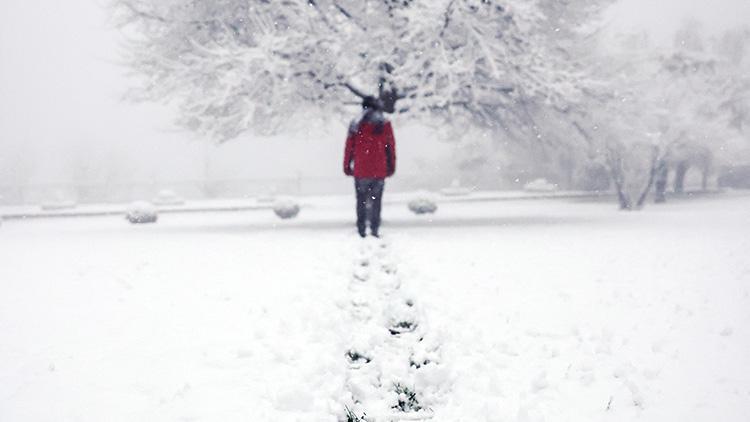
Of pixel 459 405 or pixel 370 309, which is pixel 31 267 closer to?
pixel 370 309

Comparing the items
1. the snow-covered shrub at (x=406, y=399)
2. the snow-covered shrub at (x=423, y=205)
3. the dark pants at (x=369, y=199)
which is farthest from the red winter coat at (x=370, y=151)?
the snow-covered shrub at (x=423, y=205)

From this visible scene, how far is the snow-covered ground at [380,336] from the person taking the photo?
3.16 m

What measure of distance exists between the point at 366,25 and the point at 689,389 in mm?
10285

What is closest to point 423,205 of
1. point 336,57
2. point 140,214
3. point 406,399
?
point 336,57

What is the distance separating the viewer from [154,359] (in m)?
3.83

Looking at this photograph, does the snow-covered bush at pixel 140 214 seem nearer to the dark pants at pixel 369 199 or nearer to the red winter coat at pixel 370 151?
the dark pants at pixel 369 199

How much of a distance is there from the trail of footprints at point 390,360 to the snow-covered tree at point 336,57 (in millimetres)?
6852

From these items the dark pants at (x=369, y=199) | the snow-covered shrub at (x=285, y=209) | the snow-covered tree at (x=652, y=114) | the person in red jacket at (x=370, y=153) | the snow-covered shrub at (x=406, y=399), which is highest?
the snow-covered tree at (x=652, y=114)

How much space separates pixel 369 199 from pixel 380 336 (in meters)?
6.02

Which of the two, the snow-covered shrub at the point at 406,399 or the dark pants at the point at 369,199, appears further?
the dark pants at the point at 369,199

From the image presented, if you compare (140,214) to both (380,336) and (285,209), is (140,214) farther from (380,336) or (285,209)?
(380,336)

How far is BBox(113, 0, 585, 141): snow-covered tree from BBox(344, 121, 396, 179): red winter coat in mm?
2182

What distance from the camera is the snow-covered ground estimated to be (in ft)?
10.4

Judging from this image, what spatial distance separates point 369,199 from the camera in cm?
1011
